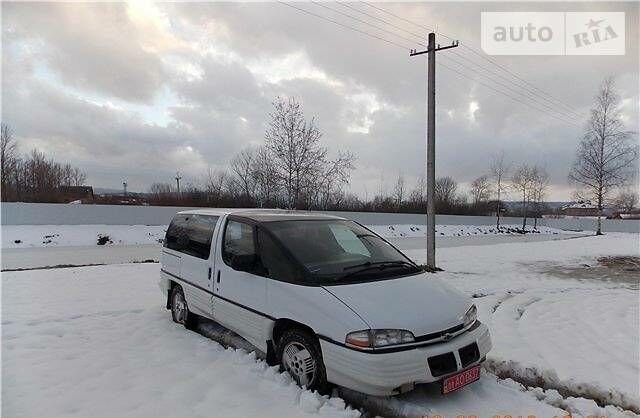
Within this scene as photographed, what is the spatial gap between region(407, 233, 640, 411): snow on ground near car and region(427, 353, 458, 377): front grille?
1247 mm

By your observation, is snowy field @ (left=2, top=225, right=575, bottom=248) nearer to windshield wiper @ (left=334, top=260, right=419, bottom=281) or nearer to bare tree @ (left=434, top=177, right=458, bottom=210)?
windshield wiper @ (left=334, top=260, right=419, bottom=281)

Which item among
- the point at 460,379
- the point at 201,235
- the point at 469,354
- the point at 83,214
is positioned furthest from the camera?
the point at 83,214

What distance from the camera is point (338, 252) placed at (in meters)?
4.14

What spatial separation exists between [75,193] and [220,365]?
40793mm

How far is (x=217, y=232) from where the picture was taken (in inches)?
186

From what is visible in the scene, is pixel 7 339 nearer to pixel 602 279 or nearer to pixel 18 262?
pixel 18 262

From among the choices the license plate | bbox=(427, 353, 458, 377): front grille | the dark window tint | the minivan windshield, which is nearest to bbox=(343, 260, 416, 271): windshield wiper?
the minivan windshield

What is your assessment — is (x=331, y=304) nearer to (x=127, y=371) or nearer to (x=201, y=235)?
(x=127, y=371)

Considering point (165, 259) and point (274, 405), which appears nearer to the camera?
point (274, 405)

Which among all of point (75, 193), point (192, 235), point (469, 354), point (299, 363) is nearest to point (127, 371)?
point (299, 363)

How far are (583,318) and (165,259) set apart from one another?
636cm

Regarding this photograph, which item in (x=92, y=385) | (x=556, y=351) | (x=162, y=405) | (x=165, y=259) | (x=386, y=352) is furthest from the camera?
(x=165, y=259)

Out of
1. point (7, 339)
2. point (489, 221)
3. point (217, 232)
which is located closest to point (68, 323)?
point (7, 339)

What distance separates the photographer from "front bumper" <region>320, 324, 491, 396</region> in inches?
116
